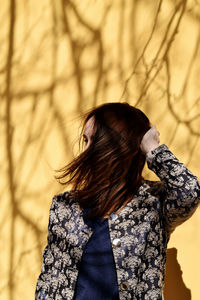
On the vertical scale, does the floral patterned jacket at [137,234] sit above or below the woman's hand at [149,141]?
below

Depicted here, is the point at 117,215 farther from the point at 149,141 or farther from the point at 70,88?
the point at 70,88

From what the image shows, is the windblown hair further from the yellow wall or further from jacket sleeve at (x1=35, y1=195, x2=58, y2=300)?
the yellow wall

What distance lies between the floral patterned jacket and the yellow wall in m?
0.60

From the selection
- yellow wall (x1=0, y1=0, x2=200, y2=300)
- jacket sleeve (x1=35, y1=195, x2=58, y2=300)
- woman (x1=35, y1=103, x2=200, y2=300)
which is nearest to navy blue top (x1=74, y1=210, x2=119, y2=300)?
woman (x1=35, y1=103, x2=200, y2=300)

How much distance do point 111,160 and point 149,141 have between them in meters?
0.14

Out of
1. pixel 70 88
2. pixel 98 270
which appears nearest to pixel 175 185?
pixel 98 270

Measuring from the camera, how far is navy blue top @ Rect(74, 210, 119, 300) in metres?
1.46

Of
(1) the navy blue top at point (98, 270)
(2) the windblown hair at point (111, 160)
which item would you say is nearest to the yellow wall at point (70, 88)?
(2) the windblown hair at point (111, 160)

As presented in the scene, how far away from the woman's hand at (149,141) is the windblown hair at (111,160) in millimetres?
26

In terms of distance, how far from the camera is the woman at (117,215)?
4.71ft

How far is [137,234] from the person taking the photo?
1.48 m

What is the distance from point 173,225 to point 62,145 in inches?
33.9

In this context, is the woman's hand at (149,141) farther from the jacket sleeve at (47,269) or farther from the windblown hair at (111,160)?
the jacket sleeve at (47,269)

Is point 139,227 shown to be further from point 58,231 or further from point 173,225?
point 58,231
